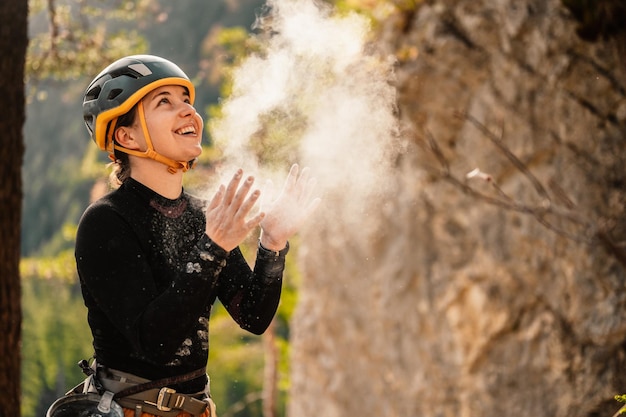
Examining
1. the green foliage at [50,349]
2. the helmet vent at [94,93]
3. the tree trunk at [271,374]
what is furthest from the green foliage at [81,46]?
the green foliage at [50,349]

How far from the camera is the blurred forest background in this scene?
884 centimetres

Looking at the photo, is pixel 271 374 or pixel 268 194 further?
pixel 271 374

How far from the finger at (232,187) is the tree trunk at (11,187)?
301 centimetres

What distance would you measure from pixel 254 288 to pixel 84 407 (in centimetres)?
59

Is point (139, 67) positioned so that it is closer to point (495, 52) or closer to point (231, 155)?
point (231, 155)

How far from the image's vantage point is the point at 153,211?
2.39 metres

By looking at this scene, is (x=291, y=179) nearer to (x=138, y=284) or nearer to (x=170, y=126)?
(x=170, y=126)

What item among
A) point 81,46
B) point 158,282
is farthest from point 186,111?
point 81,46

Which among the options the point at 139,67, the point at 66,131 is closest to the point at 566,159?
the point at 139,67

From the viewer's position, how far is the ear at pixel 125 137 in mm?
2473

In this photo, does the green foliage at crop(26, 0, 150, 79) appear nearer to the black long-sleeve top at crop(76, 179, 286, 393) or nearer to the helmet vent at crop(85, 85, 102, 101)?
the helmet vent at crop(85, 85, 102, 101)

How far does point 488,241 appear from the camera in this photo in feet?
33.6

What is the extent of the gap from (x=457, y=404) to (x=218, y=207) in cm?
919

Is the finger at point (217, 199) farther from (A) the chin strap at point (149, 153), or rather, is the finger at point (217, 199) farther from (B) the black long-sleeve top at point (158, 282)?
(A) the chin strap at point (149, 153)
